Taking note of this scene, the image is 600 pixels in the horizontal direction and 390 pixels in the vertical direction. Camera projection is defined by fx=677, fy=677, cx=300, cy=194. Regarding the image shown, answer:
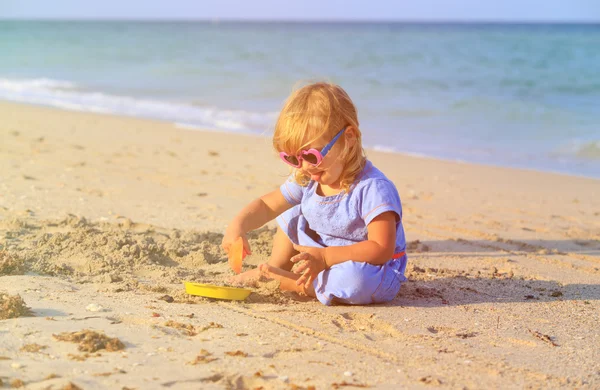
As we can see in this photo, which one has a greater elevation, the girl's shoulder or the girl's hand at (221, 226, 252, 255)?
the girl's shoulder

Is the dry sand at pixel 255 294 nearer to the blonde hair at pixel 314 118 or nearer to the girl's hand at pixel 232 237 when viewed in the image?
the girl's hand at pixel 232 237

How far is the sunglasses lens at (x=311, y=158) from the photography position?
284cm

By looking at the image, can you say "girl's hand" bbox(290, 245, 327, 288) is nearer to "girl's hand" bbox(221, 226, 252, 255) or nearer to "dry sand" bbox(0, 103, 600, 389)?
"dry sand" bbox(0, 103, 600, 389)

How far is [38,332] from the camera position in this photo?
2398mm

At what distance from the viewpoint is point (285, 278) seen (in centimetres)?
312

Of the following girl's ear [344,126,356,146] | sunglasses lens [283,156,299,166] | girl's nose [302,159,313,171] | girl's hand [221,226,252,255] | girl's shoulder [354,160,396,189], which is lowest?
girl's hand [221,226,252,255]

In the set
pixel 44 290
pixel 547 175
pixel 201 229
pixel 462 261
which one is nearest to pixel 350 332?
pixel 44 290

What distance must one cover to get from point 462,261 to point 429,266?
0.27 meters

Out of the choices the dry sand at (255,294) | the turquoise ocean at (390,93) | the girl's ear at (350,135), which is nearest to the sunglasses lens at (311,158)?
the girl's ear at (350,135)

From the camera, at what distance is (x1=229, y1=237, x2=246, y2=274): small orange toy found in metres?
3.08

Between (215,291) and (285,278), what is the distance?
0.34m

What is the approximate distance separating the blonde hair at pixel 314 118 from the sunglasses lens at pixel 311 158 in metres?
0.04

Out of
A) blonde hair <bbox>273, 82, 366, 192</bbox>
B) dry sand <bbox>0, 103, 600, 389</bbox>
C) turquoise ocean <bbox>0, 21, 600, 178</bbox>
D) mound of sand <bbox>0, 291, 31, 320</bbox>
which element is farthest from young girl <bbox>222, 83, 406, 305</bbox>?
turquoise ocean <bbox>0, 21, 600, 178</bbox>

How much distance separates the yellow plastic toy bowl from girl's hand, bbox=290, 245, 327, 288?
29cm
